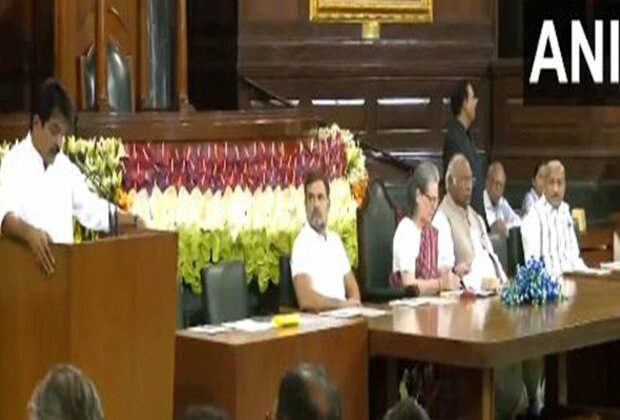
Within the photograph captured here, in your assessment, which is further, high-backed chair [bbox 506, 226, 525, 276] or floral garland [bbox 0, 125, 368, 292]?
high-backed chair [bbox 506, 226, 525, 276]

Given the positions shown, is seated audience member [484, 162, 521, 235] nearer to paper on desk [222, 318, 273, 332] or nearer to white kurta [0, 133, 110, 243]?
paper on desk [222, 318, 273, 332]

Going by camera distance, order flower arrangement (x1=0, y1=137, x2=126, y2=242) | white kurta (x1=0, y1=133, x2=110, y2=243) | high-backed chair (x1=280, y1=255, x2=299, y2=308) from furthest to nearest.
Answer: high-backed chair (x1=280, y1=255, x2=299, y2=308)
flower arrangement (x1=0, y1=137, x2=126, y2=242)
white kurta (x1=0, y1=133, x2=110, y2=243)

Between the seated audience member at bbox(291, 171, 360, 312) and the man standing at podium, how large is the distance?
3.65ft

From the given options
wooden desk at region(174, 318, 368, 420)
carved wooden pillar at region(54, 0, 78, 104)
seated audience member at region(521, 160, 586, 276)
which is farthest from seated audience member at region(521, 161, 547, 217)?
wooden desk at region(174, 318, 368, 420)

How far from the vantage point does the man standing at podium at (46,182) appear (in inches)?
196

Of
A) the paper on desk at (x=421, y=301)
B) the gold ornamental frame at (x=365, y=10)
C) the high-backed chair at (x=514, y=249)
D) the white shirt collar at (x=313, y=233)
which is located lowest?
the paper on desk at (x=421, y=301)

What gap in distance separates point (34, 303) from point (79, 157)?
1.47 metres

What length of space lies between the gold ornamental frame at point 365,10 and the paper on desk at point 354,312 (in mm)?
6154

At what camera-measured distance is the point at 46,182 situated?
518cm

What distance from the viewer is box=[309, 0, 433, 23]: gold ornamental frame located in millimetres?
11867

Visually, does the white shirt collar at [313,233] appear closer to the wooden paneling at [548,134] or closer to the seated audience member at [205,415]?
the seated audience member at [205,415]

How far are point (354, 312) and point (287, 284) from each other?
0.65 metres

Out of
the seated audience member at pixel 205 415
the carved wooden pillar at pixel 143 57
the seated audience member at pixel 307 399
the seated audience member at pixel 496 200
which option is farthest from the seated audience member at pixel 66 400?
the carved wooden pillar at pixel 143 57

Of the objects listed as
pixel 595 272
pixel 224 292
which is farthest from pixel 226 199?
pixel 595 272
